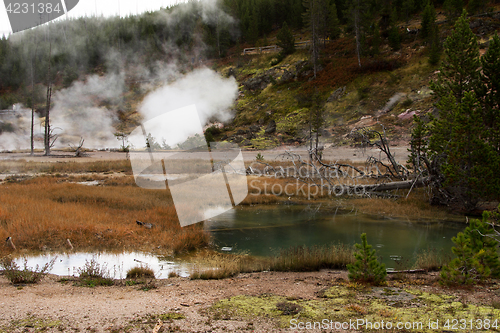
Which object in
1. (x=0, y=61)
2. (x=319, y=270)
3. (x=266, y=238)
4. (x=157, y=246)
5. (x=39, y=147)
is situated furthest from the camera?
(x=0, y=61)

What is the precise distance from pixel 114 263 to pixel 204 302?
3.81 m

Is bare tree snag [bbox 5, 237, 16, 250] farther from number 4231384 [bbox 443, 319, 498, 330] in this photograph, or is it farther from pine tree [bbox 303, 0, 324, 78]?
pine tree [bbox 303, 0, 324, 78]

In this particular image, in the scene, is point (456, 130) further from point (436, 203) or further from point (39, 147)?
point (39, 147)

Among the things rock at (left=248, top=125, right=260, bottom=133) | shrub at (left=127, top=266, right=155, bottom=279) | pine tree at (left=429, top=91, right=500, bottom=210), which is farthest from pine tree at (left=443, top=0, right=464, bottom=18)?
shrub at (left=127, top=266, right=155, bottom=279)

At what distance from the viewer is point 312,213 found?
12945 mm

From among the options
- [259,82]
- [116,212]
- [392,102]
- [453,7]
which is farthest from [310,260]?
[453,7]

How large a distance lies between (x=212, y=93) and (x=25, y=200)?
41.4 meters

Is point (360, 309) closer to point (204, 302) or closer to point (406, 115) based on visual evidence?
point (204, 302)

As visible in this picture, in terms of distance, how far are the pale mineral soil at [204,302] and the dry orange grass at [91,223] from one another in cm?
264

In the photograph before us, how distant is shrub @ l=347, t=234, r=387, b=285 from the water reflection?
12.1ft

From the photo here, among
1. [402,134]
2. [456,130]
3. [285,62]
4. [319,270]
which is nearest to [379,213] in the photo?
[456,130]

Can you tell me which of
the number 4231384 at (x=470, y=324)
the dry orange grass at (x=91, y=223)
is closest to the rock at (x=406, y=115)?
the dry orange grass at (x=91, y=223)

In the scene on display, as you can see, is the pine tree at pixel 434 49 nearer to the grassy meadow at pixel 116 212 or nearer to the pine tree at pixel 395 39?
the pine tree at pixel 395 39

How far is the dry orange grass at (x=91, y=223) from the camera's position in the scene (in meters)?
8.61
